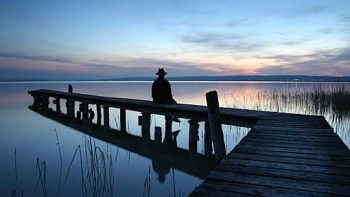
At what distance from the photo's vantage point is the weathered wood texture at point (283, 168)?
9.84ft

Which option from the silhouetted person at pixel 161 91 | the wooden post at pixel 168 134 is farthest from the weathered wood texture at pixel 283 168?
the silhouetted person at pixel 161 91

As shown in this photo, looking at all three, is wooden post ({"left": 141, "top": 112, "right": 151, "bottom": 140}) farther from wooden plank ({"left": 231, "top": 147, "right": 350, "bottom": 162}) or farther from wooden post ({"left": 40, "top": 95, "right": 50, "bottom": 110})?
wooden post ({"left": 40, "top": 95, "right": 50, "bottom": 110})

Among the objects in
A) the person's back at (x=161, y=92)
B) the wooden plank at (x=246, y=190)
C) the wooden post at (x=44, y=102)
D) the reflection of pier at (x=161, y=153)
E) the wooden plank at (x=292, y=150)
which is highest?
the person's back at (x=161, y=92)

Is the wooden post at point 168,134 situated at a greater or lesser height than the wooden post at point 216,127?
lesser

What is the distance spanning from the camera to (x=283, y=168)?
3.73m

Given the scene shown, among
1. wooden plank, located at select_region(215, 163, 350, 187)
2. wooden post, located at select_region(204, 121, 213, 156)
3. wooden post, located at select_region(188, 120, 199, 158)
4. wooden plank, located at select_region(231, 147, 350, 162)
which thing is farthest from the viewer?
wooden post, located at select_region(188, 120, 199, 158)

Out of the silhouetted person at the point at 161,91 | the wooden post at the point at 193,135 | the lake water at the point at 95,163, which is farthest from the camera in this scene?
the silhouetted person at the point at 161,91

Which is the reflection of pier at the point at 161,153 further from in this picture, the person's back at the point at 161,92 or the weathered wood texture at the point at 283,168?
the weathered wood texture at the point at 283,168

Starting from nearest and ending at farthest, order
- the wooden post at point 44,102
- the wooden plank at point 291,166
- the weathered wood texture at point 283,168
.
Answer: the weathered wood texture at point 283,168 → the wooden plank at point 291,166 → the wooden post at point 44,102

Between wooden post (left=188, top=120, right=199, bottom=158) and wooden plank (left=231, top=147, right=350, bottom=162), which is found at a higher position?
wooden plank (left=231, top=147, right=350, bottom=162)

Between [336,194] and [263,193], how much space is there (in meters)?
0.69

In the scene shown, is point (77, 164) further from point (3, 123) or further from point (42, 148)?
point (3, 123)

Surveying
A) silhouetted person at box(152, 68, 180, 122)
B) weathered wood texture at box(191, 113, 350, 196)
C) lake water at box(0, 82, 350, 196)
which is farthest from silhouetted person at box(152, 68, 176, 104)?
weathered wood texture at box(191, 113, 350, 196)

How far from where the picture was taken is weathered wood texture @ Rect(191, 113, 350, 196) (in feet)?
9.84
